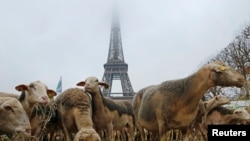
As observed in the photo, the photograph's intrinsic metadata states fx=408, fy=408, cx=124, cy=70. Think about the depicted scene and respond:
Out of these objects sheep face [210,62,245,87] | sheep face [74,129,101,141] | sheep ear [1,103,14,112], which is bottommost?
sheep face [74,129,101,141]

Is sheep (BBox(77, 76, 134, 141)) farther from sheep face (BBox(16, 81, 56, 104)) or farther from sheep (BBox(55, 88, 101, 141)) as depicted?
sheep face (BBox(16, 81, 56, 104))

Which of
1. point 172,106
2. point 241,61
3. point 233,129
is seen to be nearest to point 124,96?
point 241,61

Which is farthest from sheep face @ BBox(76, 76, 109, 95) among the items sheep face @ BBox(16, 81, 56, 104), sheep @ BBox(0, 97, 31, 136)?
sheep @ BBox(0, 97, 31, 136)

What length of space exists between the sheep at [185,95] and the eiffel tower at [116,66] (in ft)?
130

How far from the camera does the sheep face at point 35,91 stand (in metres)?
8.46

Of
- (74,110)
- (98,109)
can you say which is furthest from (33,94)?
(98,109)

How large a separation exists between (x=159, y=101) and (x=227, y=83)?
1.67 meters

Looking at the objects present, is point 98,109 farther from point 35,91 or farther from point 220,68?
point 220,68

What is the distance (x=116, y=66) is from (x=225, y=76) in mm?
52251

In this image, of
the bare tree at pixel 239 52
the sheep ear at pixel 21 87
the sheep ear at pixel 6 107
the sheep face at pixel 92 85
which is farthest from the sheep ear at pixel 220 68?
the bare tree at pixel 239 52

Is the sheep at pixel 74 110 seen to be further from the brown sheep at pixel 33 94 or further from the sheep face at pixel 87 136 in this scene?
the sheep face at pixel 87 136

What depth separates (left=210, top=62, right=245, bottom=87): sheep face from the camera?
758cm

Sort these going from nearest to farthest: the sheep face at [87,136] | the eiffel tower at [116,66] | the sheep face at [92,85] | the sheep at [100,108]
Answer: the sheep face at [87,136] < the sheep face at [92,85] < the sheep at [100,108] < the eiffel tower at [116,66]

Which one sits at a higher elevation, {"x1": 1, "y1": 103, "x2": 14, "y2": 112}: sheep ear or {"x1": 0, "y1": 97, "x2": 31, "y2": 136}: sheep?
{"x1": 1, "y1": 103, "x2": 14, "y2": 112}: sheep ear
